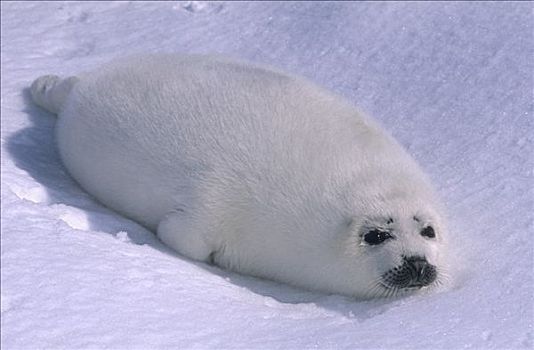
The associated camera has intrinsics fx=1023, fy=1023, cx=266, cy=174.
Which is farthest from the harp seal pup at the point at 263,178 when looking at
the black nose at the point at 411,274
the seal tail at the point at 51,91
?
the seal tail at the point at 51,91

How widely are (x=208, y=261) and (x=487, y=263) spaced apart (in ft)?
3.54

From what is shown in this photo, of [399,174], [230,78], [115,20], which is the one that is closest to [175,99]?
[230,78]

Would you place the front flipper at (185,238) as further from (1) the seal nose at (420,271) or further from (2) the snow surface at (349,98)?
(1) the seal nose at (420,271)

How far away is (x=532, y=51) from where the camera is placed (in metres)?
4.68

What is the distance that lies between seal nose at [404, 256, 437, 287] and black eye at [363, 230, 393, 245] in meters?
0.12

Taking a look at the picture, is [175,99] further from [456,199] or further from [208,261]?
[456,199]

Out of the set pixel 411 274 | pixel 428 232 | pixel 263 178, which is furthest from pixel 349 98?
pixel 411 274

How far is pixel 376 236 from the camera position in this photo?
3633 mm

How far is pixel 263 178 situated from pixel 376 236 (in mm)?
494

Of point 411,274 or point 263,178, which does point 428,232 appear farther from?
point 263,178

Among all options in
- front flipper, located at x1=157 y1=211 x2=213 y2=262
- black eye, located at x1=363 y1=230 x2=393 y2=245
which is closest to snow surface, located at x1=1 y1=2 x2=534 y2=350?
front flipper, located at x1=157 y1=211 x2=213 y2=262

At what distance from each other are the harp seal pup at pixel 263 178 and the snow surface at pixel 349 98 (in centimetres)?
9

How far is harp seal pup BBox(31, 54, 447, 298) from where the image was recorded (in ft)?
12.1

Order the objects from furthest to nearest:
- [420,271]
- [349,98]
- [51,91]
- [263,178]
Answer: [349,98] → [51,91] → [263,178] → [420,271]
